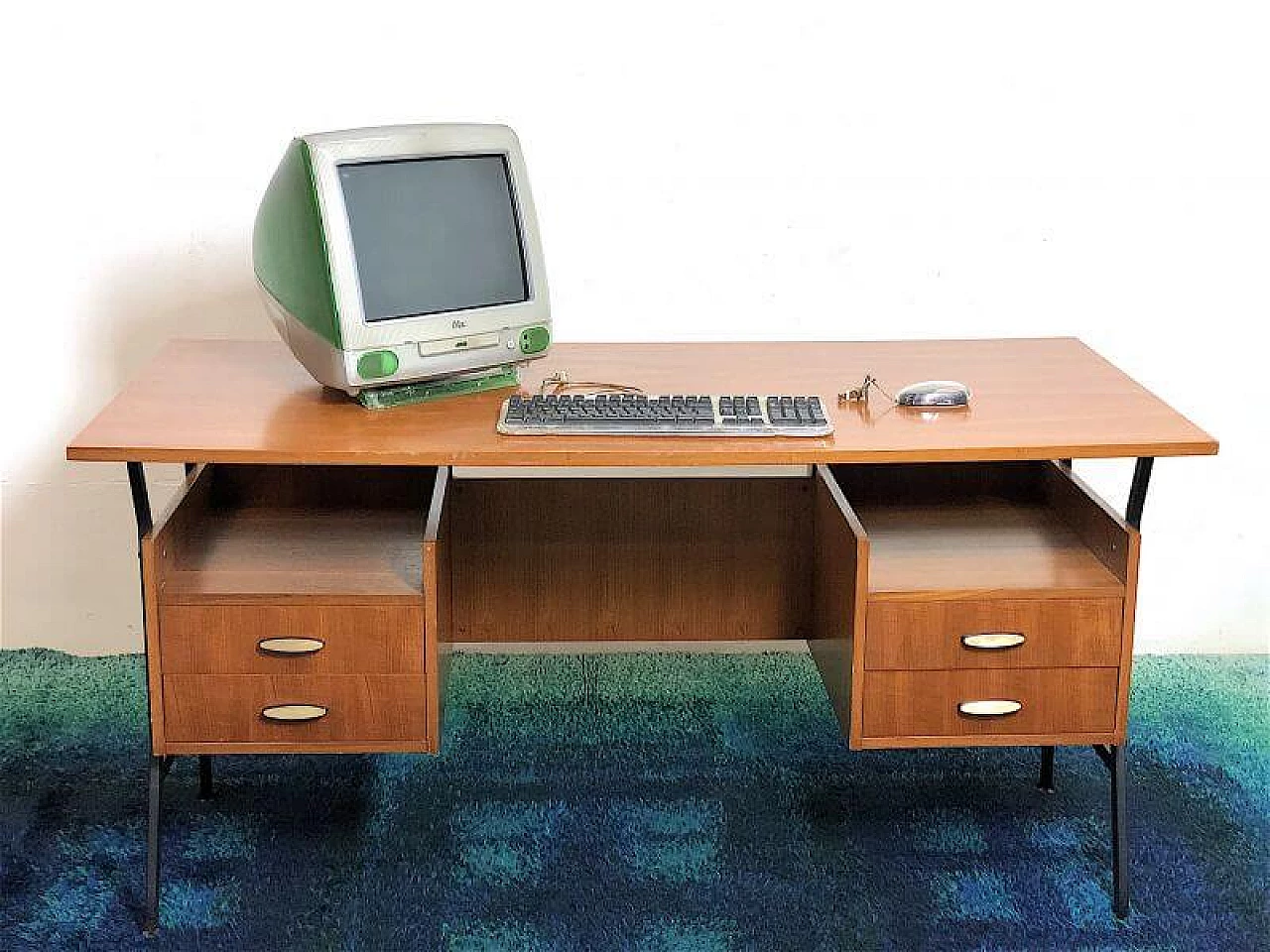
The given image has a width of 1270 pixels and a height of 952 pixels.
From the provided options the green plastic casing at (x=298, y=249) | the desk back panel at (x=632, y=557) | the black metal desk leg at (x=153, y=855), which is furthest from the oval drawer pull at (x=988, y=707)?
the black metal desk leg at (x=153, y=855)

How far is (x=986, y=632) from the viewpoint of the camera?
2.46 m

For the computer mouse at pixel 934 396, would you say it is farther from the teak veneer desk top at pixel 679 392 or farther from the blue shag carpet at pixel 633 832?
the blue shag carpet at pixel 633 832

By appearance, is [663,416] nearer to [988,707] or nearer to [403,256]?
[403,256]

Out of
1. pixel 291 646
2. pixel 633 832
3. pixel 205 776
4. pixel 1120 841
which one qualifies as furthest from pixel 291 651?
pixel 1120 841

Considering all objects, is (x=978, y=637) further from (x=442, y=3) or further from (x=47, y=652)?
(x=47, y=652)

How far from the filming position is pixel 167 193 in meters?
3.19

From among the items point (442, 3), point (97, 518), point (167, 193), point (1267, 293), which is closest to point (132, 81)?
point (167, 193)

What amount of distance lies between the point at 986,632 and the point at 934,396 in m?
0.35

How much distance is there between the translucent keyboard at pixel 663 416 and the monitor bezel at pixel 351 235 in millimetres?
175

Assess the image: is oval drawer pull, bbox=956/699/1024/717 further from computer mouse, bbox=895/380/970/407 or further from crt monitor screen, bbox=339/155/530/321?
crt monitor screen, bbox=339/155/530/321

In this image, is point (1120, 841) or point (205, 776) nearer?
point (1120, 841)

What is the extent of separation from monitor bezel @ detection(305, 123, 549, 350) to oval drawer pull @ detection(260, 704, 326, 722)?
0.50 metres

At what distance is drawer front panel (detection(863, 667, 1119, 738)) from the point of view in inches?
97.3

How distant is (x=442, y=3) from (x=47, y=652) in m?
1.47
